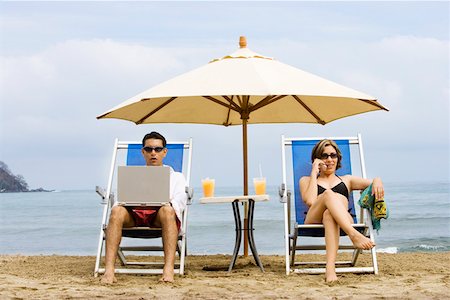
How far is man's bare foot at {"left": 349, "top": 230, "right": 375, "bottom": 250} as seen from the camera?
5469 mm

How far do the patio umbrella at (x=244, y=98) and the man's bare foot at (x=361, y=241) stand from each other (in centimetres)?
101

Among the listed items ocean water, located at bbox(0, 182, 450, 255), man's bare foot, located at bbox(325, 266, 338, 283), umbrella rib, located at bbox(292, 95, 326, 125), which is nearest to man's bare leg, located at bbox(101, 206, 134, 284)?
man's bare foot, located at bbox(325, 266, 338, 283)

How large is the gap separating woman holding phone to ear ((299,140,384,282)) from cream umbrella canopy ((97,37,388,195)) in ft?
1.61

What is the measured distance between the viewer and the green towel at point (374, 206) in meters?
5.66

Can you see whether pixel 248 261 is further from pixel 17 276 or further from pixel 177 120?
pixel 17 276

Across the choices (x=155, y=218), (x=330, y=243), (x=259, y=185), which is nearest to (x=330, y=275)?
(x=330, y=243)

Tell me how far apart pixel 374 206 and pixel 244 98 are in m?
1.53

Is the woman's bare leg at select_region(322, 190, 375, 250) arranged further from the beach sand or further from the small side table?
the small side table

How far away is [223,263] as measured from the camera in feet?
22.2

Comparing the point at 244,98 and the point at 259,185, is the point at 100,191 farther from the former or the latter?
the point at 244,98

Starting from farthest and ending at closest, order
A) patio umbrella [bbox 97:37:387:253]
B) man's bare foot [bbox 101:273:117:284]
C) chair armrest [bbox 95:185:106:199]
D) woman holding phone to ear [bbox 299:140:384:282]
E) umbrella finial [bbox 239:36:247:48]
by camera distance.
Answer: umbrella finial [bbox 239:36:247:48], chair armrest [bbox 95:185:106:199], patio umbrella [bbox 97:37:387:253], woman holding phone to ear [bbox 299:140:384:282], man's bare foot [bbox 101:273:117:284]

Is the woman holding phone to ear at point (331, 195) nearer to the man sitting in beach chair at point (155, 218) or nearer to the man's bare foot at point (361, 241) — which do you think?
the man's bare foot at point (361, 241)

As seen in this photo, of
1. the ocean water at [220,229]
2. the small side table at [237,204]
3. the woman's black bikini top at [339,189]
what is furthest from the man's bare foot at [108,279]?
the ocean water at [220,229]

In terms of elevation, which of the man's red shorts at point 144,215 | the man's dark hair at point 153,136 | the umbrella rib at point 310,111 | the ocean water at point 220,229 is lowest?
the ocean water at point 220,229
